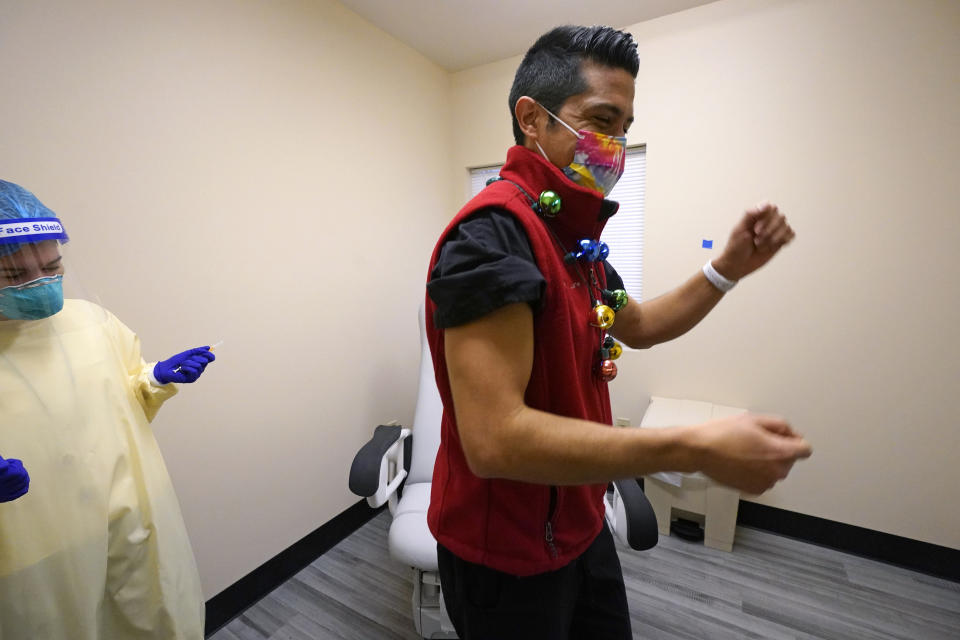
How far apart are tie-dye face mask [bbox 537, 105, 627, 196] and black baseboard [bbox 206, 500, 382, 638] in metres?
1.95

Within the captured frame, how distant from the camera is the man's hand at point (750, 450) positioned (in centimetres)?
48

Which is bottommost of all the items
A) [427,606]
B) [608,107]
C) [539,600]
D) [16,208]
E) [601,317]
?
[427,606]

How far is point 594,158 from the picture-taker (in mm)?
776

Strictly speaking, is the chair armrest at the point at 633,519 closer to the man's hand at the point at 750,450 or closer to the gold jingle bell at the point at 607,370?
the gold jingle bell at the point at 607,370

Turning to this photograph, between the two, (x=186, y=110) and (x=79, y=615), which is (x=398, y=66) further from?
(x=79, y=615)

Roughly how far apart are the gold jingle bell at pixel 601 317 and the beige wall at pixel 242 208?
1402 mm

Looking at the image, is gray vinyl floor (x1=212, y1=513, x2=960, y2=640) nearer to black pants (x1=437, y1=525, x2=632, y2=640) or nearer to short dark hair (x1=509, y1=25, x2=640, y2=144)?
black pants (x1=437, y1=525, x2=632, y2=640)

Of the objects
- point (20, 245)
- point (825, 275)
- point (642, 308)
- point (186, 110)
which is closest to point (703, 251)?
point (825, 275)

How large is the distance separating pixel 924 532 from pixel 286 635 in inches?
106

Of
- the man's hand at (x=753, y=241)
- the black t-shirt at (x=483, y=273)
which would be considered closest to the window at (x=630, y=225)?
the man's hand at (x=753, y=241)

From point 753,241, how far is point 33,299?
1.55m

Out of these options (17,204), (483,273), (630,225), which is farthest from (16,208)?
(630,225)

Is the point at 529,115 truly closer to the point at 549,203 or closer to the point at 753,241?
Answer: the point at 549,203

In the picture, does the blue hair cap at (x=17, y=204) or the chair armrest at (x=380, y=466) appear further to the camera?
the chair armrest at (x=380, y=466)
